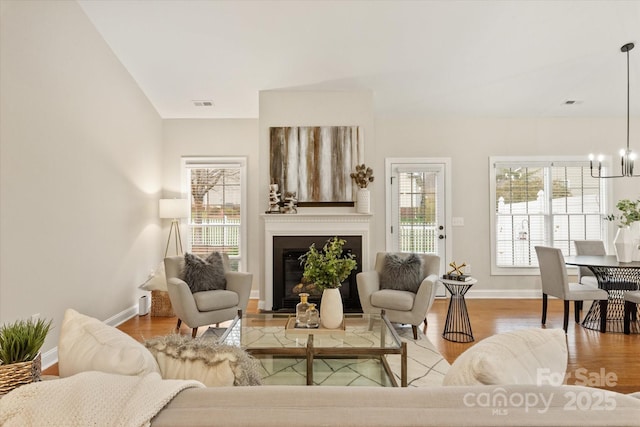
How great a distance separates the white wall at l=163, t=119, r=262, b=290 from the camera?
6.02 meters

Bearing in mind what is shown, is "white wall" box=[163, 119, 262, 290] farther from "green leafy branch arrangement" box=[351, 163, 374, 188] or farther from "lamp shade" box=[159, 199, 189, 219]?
"green leafy branch arrangement" box=[351, 163, 374, 188]

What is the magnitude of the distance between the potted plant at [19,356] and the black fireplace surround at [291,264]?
12.9 ft

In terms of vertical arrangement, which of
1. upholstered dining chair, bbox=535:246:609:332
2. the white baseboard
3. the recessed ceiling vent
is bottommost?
the white baseboard

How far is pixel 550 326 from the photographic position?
176 inches

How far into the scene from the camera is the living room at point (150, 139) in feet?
10.4

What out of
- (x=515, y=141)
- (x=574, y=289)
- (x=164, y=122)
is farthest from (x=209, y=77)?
(x=574, y=289)

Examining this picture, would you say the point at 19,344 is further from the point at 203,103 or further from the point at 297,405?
the point at 203,103

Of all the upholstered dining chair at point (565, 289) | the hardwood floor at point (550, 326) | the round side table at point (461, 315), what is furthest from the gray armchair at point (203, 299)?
the upholstered dining chair at point (565, 289)

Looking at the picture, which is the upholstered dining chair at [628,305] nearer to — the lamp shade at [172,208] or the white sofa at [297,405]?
the white sofa at [297,405]

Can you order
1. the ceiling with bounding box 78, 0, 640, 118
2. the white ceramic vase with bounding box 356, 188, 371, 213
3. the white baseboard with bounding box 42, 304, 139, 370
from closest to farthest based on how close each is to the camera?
the white baseboard with bounding box 42, 304, 139, 370 < the ceiling with bounding box 78, 0, 640, 118 < the white ceramic vase with bounding box 356, 188, 371, 213

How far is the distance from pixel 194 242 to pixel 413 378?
4206mm

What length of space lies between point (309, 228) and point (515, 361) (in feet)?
13.1

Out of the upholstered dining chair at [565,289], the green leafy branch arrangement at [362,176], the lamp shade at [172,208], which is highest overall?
the green leafy branch arrangement at [362,176]

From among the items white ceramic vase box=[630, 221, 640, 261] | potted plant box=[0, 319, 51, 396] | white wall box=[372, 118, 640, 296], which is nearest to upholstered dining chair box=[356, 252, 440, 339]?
white wall box=[372, 118, 640, 296]
